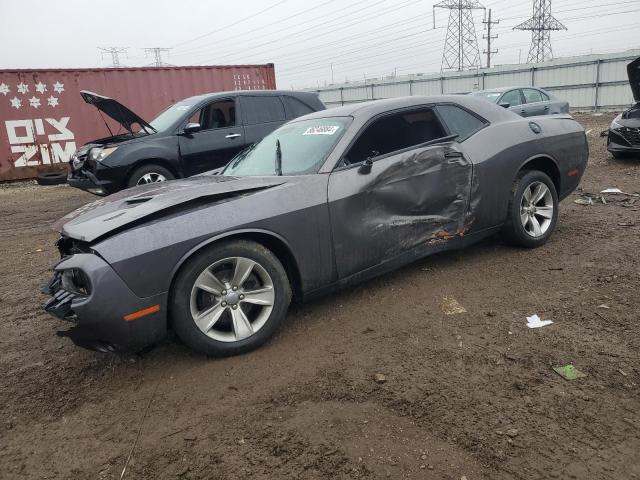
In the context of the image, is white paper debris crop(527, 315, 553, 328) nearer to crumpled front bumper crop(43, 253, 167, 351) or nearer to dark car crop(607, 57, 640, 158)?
crumpled front bumper crop(43, 253, 167, 351)

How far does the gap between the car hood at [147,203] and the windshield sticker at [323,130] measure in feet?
2.06

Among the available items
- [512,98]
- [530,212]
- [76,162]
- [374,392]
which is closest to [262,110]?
[76,162]

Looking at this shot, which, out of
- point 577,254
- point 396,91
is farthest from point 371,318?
point 396,91

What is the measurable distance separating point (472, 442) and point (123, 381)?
203cm

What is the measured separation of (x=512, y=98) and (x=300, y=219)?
1282 cm

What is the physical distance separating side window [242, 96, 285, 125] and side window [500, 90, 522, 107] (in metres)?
8.44

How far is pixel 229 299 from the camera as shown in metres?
3.07

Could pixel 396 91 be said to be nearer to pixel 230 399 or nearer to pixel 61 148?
pixel 61 148

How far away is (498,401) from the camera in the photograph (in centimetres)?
249

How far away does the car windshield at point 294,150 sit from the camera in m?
3.67

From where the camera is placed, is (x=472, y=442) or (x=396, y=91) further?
(x=396, y=91)

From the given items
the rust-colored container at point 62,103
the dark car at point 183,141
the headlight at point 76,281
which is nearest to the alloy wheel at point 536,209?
the headlight at point 76,281

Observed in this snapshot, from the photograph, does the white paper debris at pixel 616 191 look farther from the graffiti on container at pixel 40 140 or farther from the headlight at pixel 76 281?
the graffiti on container at pixel 40 140

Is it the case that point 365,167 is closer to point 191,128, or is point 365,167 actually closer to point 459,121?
point 459,121
